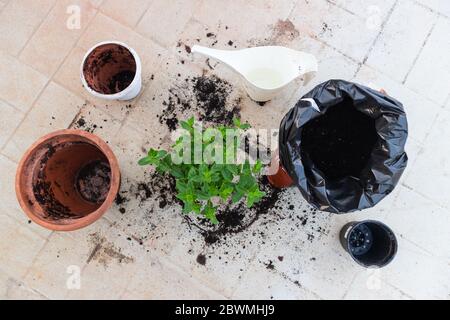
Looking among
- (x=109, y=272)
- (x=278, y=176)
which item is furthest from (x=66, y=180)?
(x=278, y=176)

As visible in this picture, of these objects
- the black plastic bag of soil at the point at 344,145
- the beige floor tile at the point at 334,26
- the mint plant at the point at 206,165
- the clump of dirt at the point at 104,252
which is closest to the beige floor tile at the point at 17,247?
the clump of dirt at the point at 104,252

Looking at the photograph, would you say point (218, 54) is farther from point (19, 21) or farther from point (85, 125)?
point (19, 21)

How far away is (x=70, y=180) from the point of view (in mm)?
2217

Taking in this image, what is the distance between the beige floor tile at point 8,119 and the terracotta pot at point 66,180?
44cm

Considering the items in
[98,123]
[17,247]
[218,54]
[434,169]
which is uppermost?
[434,169]

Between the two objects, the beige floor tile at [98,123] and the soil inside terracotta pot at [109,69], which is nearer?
the soil inside terracotta pot at [109,69]

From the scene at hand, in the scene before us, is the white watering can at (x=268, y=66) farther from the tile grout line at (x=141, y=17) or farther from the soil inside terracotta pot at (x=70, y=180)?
the soil inside terracotta pot at (x=70, y=180)

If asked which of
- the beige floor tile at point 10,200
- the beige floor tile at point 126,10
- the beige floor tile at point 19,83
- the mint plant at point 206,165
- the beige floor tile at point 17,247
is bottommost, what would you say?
the beige floor tile at point 17,247

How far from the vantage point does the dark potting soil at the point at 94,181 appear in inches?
89.7

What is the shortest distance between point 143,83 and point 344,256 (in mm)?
1455

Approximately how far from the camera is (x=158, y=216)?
2.25 metres

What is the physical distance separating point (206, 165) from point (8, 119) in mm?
1288
